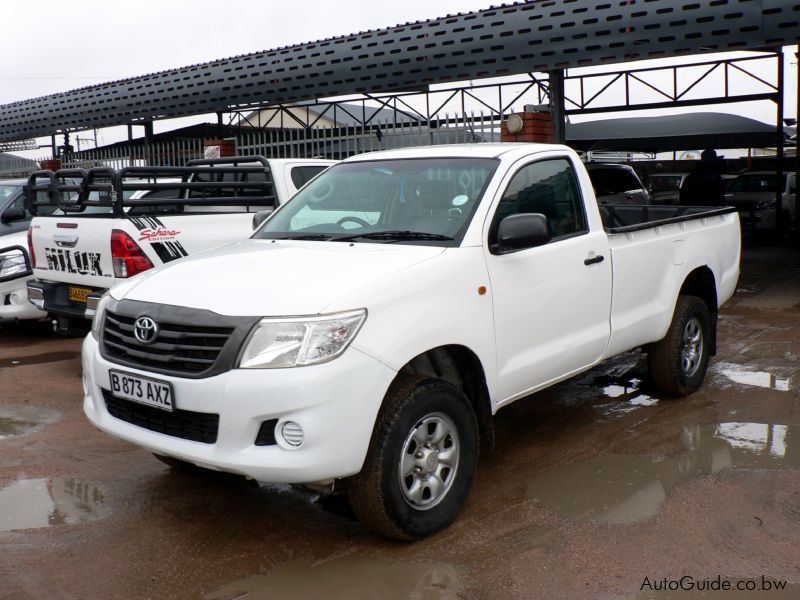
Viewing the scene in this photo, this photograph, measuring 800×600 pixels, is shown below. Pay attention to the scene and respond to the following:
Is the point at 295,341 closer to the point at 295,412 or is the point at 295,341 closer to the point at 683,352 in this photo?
the point at 295,412

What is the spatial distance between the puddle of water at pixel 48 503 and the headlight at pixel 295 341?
1504mm

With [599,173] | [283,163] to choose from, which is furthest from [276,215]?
[599,173]

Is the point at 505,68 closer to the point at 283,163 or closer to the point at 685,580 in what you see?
the point at 283,163

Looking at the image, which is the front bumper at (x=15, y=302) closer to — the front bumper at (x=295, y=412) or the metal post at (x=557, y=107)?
the front bumper at (x=295, y=412)

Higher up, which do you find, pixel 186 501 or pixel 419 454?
pixel 419 454

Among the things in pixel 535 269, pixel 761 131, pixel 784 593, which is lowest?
pixel 784 593

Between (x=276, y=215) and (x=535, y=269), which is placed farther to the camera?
(x=276, y=215)

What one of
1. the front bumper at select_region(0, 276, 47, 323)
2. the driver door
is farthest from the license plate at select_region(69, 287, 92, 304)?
the driver door

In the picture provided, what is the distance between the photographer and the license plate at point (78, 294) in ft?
22.4

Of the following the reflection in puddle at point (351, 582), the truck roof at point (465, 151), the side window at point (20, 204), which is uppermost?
the truck roof at point (465, 151)

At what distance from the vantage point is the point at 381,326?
359 centimetres

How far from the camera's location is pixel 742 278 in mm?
13109

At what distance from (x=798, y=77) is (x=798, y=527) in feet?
54.6

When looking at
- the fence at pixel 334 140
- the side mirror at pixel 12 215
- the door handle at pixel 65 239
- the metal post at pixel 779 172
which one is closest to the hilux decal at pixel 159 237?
the door handle at pixel 65 239
